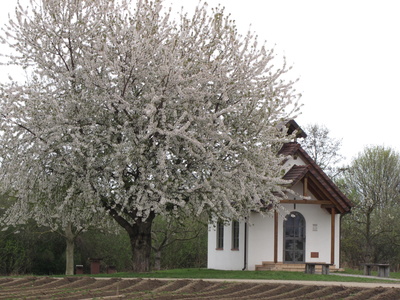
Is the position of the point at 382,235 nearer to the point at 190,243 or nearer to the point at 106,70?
the point at 190,243

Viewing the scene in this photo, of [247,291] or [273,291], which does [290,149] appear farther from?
[247,291]

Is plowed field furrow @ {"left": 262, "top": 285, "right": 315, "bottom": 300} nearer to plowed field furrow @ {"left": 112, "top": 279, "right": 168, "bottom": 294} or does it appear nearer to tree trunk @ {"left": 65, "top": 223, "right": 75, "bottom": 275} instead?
plowed field furrow @ {"left": 112, "top": 279, "right": 168, "bottom": 294}

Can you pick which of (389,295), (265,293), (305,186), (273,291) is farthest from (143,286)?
(305,186)

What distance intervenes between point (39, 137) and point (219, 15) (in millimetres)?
6841

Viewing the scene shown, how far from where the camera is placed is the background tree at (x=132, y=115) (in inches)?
735

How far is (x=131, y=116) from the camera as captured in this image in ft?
62.7

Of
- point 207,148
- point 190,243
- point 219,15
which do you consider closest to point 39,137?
point 207,148

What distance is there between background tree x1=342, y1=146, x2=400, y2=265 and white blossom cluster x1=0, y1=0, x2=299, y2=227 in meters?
16.7

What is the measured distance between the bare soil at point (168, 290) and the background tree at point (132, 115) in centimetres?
286

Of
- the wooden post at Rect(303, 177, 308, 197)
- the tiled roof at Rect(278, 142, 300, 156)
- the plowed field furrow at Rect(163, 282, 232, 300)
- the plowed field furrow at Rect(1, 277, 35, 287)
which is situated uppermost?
the tiled roof at Rect(278, 142, 300, 156)

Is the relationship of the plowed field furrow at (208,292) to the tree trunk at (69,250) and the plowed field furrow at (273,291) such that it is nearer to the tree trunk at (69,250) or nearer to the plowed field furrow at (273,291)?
the plowed field furrow at (273,291)

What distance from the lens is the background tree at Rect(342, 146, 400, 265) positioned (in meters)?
35.8

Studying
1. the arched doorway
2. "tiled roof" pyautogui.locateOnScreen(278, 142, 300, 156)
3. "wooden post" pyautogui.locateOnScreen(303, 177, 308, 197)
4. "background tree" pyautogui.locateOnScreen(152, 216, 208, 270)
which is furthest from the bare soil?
"background tree" pyautogui.locateOnScreen(152, 216, 208, 270)

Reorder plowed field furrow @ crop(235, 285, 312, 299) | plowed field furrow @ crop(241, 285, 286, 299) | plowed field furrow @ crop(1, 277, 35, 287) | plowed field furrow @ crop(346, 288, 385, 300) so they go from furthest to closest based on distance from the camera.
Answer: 1. plowed field furrow @ crop(1, 277, 35, 287)
2. plowed field furrow @ crop(241, 285, 286, 299)
3. plowed field furrow @ crop(346, 288, 385, 300)
4. plowed field furrow @ crop(235, 285, 312, 299)
